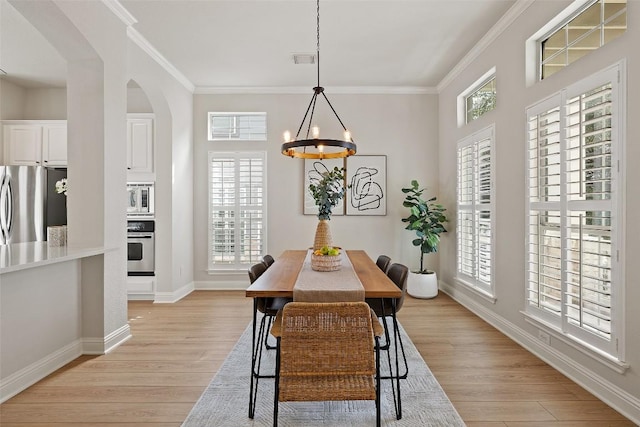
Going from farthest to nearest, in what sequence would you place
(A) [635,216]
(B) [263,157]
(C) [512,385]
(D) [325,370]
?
(B) [263,157] → (C) [512,385] → (A) [635,216] → (D) [325,370]

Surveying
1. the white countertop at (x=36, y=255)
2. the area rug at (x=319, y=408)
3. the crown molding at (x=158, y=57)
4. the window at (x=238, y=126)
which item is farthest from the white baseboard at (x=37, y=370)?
the window at (x=238, y=126)

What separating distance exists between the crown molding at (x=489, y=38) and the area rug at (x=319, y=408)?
10.5 ft

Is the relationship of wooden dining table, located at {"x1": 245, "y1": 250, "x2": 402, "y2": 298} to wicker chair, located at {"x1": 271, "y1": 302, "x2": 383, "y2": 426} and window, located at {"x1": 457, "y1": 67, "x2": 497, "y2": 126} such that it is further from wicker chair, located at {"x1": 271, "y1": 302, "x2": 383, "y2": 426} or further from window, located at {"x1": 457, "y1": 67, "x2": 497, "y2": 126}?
window, located at {"x1": 457, "y1": 67, "x2": 497, "y2": 126}

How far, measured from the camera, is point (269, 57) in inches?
172

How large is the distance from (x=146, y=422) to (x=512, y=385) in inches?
93.4

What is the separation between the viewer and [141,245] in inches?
186

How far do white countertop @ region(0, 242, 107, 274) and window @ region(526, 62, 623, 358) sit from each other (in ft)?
11.8

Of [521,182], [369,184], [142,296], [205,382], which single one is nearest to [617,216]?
[521,182]

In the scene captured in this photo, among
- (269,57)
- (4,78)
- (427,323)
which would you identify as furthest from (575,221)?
(4,78)

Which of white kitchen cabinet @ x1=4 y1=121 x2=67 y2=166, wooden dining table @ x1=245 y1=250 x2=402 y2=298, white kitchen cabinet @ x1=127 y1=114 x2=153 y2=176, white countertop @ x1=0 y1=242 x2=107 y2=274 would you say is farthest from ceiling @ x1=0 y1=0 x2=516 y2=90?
wooden dining table @ x1=245 y1=250 x2=402 y2=298

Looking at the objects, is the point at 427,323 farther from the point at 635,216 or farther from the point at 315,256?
the point at 635,216

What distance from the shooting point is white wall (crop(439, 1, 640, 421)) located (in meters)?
2.10

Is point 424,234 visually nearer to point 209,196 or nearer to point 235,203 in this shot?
point 235,203

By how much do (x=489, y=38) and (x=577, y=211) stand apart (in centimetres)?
222
